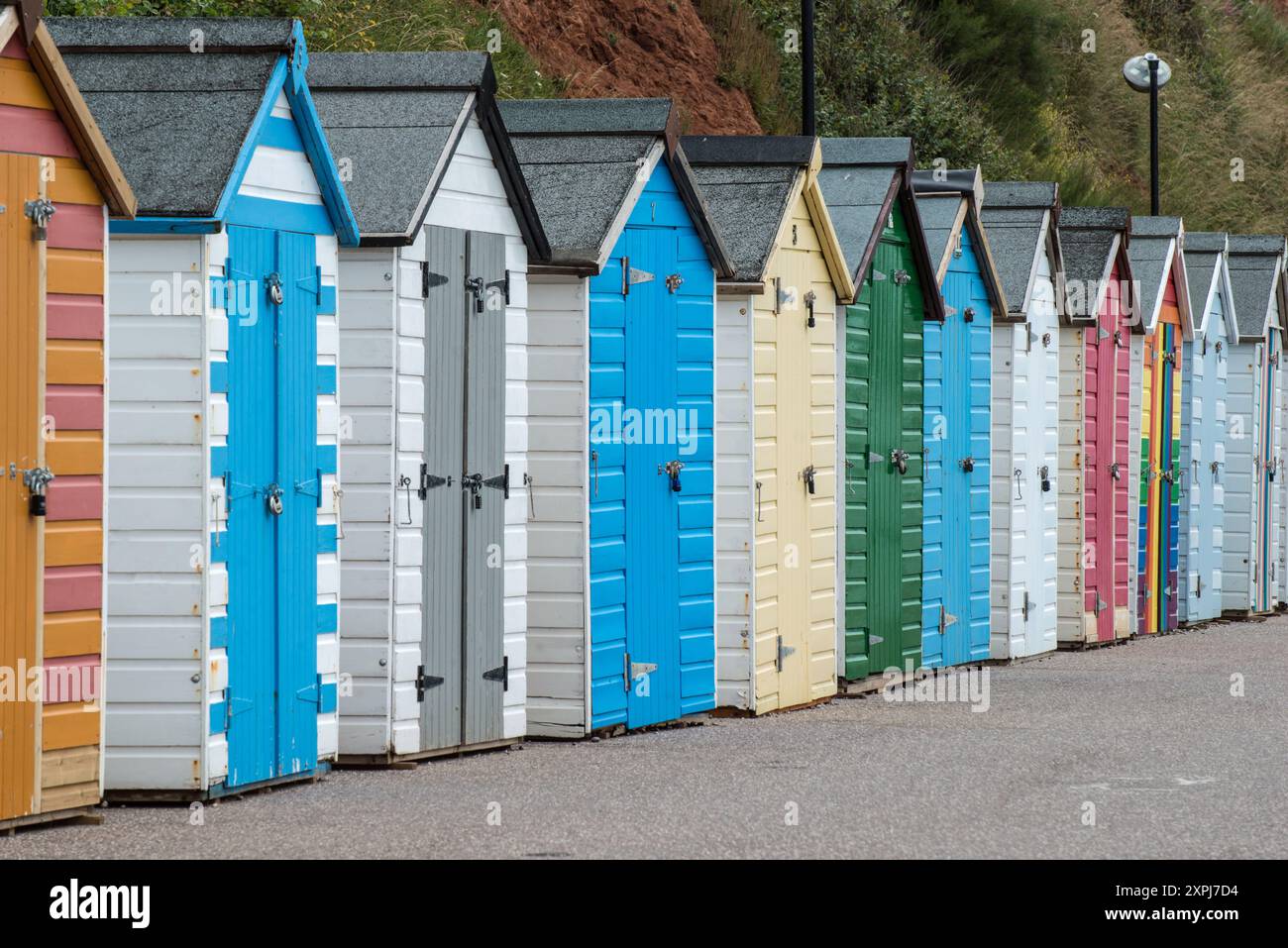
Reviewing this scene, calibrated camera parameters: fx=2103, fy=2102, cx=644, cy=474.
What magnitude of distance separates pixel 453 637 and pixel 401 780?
3.46 ft

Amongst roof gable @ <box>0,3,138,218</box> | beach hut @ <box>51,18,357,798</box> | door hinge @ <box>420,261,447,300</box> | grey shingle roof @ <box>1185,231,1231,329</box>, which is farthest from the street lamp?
roof gable @ <box>0,3,138,218</box>

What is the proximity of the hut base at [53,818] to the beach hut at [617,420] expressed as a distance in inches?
135

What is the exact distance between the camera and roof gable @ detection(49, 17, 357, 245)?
28.8ft

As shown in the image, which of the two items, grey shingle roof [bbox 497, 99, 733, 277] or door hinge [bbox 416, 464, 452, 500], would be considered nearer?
door hinge [bbox 416, 464, 452, 500]

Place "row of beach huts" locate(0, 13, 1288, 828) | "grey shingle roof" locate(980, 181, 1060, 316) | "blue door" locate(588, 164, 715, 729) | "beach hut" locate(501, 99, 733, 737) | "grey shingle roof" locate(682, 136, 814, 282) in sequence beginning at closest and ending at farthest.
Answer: "row of beach huts" locate(0, 13, 1288, 828), "beach hut" locate(501, 99, 733, 737), "blue door" locate(588, 164, 715, 729), "grey shingle roof" locate(682, 136, 814, 282), "grey shingle roof" locate(980, 181, 1060, 316)

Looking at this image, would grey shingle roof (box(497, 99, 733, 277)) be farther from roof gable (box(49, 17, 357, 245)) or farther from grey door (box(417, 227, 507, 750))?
roof gable (box(49, 17, 357, 245))

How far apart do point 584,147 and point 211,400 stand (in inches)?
146

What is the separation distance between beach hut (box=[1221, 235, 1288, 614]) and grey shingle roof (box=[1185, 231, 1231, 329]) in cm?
64

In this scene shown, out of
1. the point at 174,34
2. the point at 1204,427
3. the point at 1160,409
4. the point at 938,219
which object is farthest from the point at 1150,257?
the point at 174,34

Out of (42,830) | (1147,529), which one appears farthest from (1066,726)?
(1147,529)

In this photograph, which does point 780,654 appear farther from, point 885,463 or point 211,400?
point 211,400

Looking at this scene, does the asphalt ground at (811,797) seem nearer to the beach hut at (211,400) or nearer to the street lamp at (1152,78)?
the beach hut at (211,400)

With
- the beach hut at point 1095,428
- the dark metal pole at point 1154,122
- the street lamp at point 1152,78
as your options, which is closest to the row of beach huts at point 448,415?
the beach hut at point 1095,428

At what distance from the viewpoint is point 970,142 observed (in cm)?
3111
